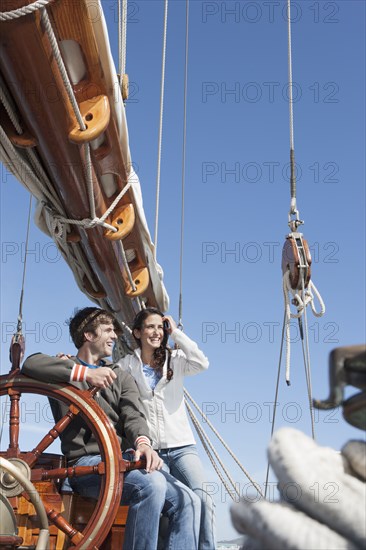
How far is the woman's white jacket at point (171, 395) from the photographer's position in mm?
2613

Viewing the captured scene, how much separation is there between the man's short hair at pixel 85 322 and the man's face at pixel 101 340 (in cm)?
2

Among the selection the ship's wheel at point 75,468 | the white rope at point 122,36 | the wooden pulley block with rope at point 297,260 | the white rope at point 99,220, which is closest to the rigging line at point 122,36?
the white rope at point 122,36

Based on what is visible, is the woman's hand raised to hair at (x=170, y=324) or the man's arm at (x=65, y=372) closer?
the man's arm at (x=65, y=372)

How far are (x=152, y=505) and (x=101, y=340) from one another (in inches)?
27.4

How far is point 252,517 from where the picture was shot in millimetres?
670

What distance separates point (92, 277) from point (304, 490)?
3179mm

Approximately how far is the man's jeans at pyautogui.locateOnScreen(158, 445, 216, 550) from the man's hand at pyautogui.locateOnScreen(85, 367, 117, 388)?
46 centimetres

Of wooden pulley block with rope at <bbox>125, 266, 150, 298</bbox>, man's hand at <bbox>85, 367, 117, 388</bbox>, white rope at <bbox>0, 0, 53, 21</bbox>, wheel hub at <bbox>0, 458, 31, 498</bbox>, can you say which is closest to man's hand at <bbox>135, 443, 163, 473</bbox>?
man's hand at <bbox>85, 367, 117, 388</bbox>

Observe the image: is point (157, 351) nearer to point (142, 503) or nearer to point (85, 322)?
point (85, 322)

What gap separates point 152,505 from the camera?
2.17 meters

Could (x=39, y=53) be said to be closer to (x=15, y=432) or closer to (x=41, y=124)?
(x=41, y=124)

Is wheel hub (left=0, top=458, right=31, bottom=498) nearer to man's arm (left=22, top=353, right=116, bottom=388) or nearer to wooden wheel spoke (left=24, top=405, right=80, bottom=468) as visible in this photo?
wooden wheel spoke (left=24, top=405, right=80, bottom=468)

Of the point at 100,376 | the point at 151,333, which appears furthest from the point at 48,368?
the point at 151,333

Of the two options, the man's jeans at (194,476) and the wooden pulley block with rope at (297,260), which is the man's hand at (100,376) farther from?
the wooden pulley block with rope at (297,260)
